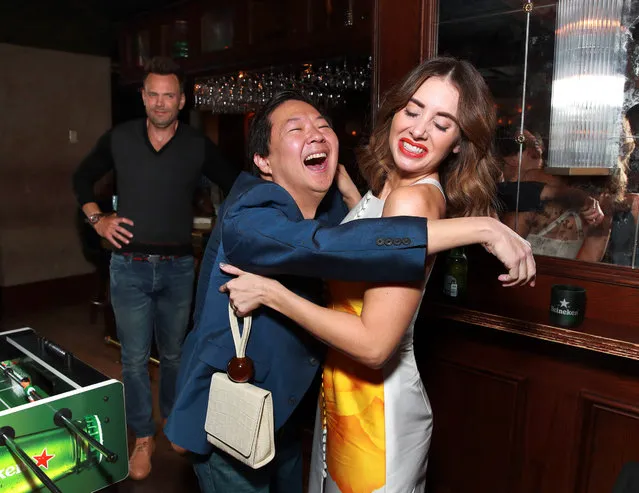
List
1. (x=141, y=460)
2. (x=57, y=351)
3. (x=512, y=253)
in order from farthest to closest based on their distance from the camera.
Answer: (x=141, y=460), (x=57, y=351), (x=512, y=253)

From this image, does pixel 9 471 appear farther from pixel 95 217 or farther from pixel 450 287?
pixel 95 217

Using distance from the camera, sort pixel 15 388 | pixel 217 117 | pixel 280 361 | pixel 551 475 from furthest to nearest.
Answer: pixel 217 117 < pixel 551 475 < pixel 15 388 < pixel 280 361

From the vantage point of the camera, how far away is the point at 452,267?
2.34m

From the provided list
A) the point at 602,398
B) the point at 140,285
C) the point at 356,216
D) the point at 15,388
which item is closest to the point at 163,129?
the point at 140,285

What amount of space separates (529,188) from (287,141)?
1.26 meters

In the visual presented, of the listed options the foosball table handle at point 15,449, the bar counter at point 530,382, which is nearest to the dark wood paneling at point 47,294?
the bar counter at point 530,382

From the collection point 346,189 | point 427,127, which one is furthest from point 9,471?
point 427,127

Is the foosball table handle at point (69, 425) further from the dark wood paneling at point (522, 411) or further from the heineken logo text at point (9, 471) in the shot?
the dark wood paneling at point (522, 411)

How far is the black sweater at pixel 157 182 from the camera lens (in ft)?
8.98

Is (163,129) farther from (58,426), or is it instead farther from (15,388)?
(58,426)

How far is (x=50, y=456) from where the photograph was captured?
1.44m

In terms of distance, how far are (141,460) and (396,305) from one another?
1.99m

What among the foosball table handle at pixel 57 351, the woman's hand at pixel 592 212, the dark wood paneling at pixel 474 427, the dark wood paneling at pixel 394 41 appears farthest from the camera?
the dark wood paneling at pixel 394 41

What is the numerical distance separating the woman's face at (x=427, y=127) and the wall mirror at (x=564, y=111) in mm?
1017
